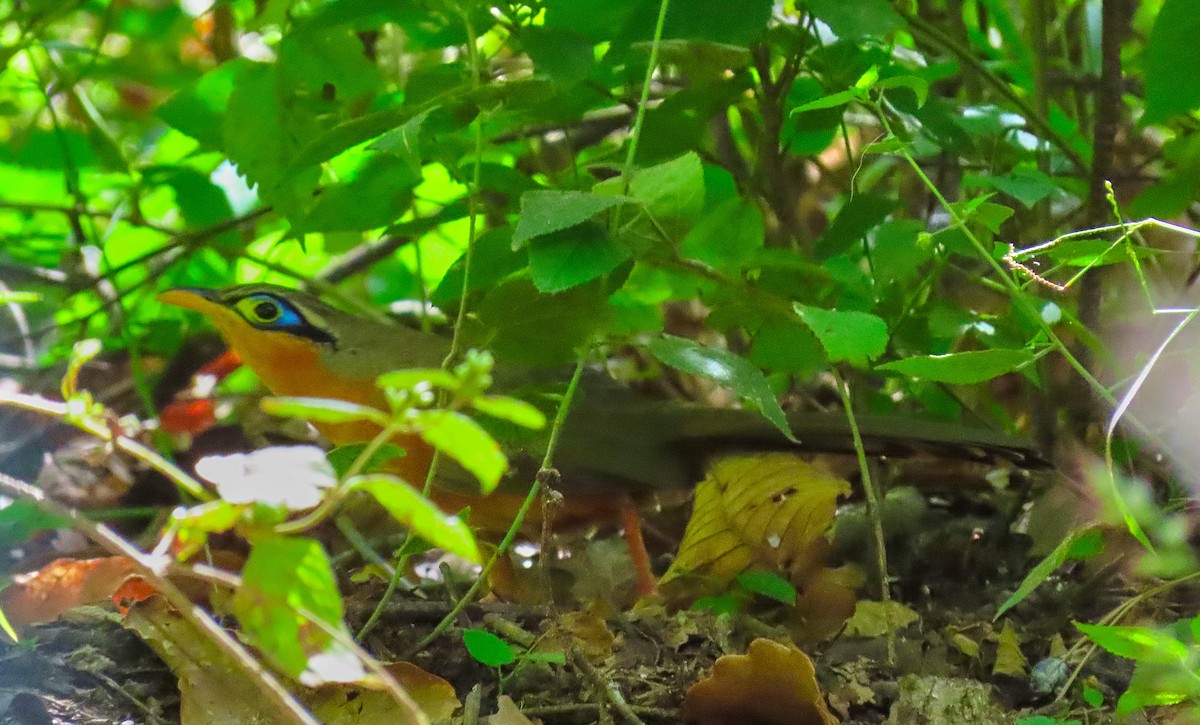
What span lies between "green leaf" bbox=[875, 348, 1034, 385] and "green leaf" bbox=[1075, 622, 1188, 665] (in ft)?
1.28

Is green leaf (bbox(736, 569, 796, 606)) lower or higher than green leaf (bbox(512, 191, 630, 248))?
lower

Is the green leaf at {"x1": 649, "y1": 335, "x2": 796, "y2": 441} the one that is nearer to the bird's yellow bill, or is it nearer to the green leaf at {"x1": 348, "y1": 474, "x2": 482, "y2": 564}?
the green leaf at {"x1": 348, "y1": 474, "x2": 482, "y2": 564}

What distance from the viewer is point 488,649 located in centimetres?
190

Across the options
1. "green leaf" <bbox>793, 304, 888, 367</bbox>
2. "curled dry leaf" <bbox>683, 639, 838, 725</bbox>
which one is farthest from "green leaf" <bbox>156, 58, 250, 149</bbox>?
"curled dry leaf" <bbox>683, 639, 838, 725</bbox>

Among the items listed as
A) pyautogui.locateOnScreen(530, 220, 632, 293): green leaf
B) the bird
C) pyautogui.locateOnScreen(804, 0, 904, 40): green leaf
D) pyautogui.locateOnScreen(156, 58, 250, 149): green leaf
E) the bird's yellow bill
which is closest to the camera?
pyautogui.locateOnScreen(530, 220, 632, 293): green leaf

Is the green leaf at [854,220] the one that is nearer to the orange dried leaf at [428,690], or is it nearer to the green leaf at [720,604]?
the green leaf at [720,604]

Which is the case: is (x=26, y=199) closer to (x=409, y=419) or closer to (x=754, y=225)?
(x=754, y=225)

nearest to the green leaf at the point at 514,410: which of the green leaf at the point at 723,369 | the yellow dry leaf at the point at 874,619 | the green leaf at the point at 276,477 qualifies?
the green leaf at the point at 276,477

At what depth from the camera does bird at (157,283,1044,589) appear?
2750 millimetres

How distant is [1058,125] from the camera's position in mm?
3020

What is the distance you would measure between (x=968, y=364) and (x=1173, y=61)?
2.81 ft

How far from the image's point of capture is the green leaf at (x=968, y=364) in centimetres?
167

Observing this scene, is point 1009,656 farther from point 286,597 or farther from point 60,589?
point 60,589

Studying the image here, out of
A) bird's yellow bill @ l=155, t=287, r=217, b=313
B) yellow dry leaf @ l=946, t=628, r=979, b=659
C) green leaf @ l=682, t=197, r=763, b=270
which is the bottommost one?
yellow dry leaf @ l=946, t=628, r=979, b=659
